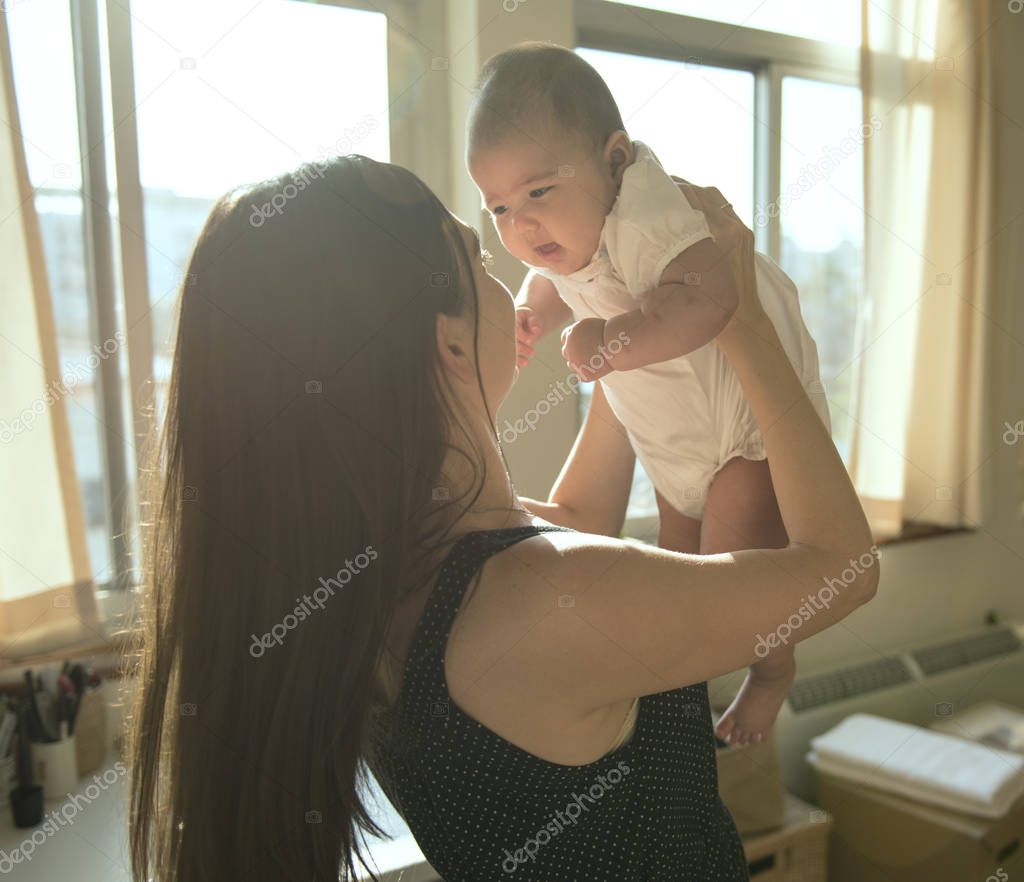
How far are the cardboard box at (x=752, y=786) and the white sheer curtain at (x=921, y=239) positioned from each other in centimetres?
96

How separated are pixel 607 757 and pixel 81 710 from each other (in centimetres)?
126

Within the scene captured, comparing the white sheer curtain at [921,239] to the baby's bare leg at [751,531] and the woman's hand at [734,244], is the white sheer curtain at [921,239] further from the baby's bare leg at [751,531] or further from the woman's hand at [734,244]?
the woman's hand at [734,244]

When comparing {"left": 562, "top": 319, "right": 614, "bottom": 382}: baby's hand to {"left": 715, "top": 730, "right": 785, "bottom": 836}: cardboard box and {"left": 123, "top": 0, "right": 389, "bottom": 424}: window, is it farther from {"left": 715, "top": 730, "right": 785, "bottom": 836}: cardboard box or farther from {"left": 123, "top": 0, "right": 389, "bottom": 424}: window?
{"left": 715, "top": 730, "right": 785, "bottom": 836}: cardboard box

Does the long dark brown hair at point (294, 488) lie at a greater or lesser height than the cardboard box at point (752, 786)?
greater

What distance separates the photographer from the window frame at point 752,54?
2.11 meters

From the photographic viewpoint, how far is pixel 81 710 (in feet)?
5.12

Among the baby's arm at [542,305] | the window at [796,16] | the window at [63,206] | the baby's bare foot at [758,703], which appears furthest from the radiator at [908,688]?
the window at [796,16]

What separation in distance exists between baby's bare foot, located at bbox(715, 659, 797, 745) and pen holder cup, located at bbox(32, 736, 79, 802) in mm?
1155

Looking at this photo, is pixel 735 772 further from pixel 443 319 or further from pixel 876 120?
pixel 876 120

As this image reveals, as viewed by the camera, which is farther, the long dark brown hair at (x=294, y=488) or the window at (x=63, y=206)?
the window at (x=63, y=206)

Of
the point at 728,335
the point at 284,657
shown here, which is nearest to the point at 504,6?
the point at 728,335

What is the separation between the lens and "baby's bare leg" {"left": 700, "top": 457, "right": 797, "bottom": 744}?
97cm

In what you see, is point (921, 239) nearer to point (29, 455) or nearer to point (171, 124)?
point (171, 124)

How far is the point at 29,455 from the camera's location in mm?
1515
